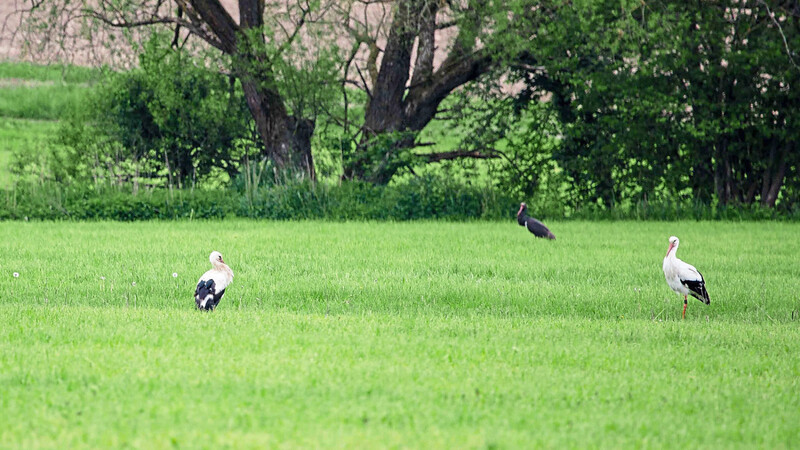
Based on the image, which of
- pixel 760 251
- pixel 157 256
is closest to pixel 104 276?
pixel 157 256

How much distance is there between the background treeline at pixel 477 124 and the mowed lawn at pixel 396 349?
198 inches

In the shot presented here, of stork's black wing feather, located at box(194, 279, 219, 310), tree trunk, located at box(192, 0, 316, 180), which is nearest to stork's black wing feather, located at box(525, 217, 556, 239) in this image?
tree trunk, located at box(192, 0, 316, 180)

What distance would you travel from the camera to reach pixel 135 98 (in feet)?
67.3

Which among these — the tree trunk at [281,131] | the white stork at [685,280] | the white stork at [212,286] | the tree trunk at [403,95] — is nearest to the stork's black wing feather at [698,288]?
the white stork at [685,280]

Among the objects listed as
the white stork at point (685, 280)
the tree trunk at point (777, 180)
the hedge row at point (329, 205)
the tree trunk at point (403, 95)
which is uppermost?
the tree trunk at point (403, 95)

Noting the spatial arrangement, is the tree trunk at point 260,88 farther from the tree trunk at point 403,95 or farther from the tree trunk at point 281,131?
the tree trunk at point 403,95

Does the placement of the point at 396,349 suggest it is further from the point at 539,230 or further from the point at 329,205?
the point at 329,205

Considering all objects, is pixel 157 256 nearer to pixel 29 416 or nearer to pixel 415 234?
pixel 415 234

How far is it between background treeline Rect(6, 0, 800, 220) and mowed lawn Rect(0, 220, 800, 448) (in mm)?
5019

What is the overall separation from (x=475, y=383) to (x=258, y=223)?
11.7 meters

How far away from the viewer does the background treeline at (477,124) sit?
17984 mm

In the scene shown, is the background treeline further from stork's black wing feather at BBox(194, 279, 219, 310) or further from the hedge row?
stork's black wing feather at BBox(194, 279, 219, 310)

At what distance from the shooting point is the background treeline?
1798cm

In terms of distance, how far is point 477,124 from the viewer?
2012 centimetres
